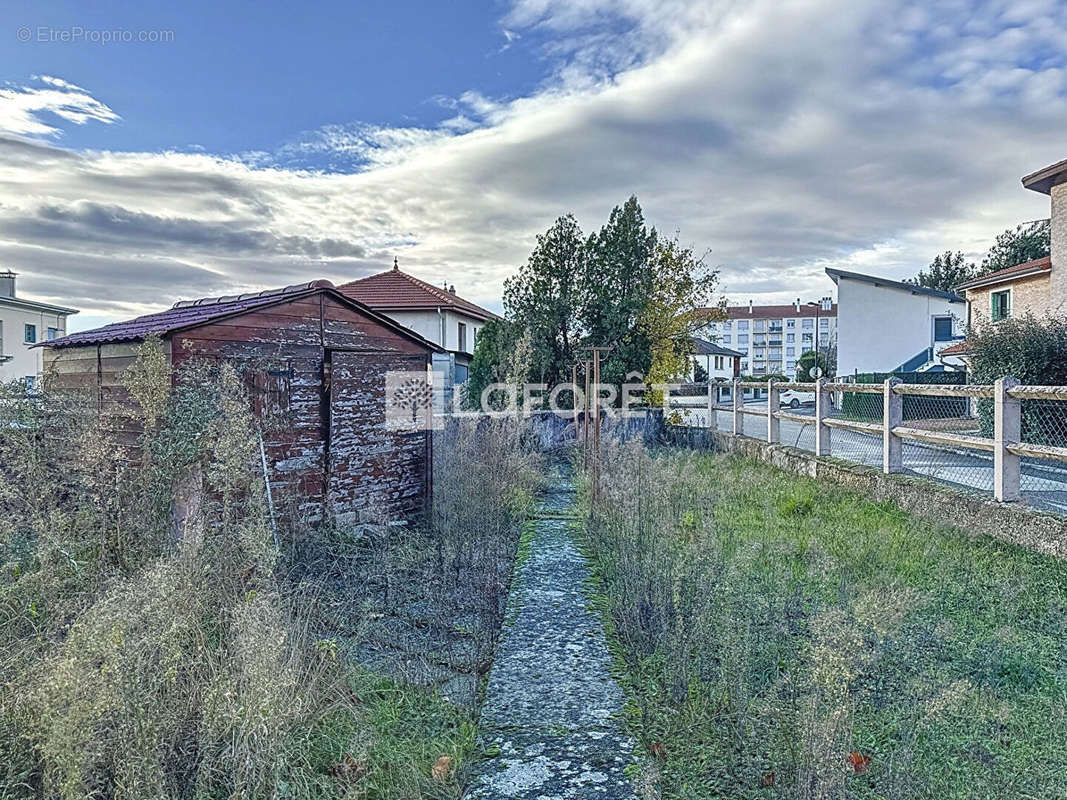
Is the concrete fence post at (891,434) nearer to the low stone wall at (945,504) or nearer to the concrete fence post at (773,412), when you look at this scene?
the low stone wall at (945,504)

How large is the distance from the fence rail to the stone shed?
564 centimetres

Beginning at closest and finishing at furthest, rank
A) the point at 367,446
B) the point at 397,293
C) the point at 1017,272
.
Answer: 1. the point at 367,446
2. the point at 1017,272
3. the point at 397,293

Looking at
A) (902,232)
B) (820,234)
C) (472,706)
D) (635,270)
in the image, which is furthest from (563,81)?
(820,234)

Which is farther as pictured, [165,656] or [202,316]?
[202,316]

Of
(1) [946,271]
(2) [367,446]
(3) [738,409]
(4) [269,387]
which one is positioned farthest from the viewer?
(1) [946,271]

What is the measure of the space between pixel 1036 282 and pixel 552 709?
2035 cm

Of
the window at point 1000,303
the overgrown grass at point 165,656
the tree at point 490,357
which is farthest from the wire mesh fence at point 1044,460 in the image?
the window at point 1000,303

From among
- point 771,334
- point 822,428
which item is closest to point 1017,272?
point 822,428

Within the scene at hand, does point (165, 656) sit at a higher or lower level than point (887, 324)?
lower

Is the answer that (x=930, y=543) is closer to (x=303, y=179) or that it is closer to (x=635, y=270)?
(x=303, y=179)

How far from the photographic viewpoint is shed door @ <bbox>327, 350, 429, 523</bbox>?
588cm

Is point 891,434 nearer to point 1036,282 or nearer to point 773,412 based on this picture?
point 773,412

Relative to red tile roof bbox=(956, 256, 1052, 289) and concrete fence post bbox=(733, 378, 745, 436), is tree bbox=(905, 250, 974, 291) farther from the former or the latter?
concrete fence post bbox=(733, 378, 745, 436)

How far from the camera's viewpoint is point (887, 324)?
29.3m
